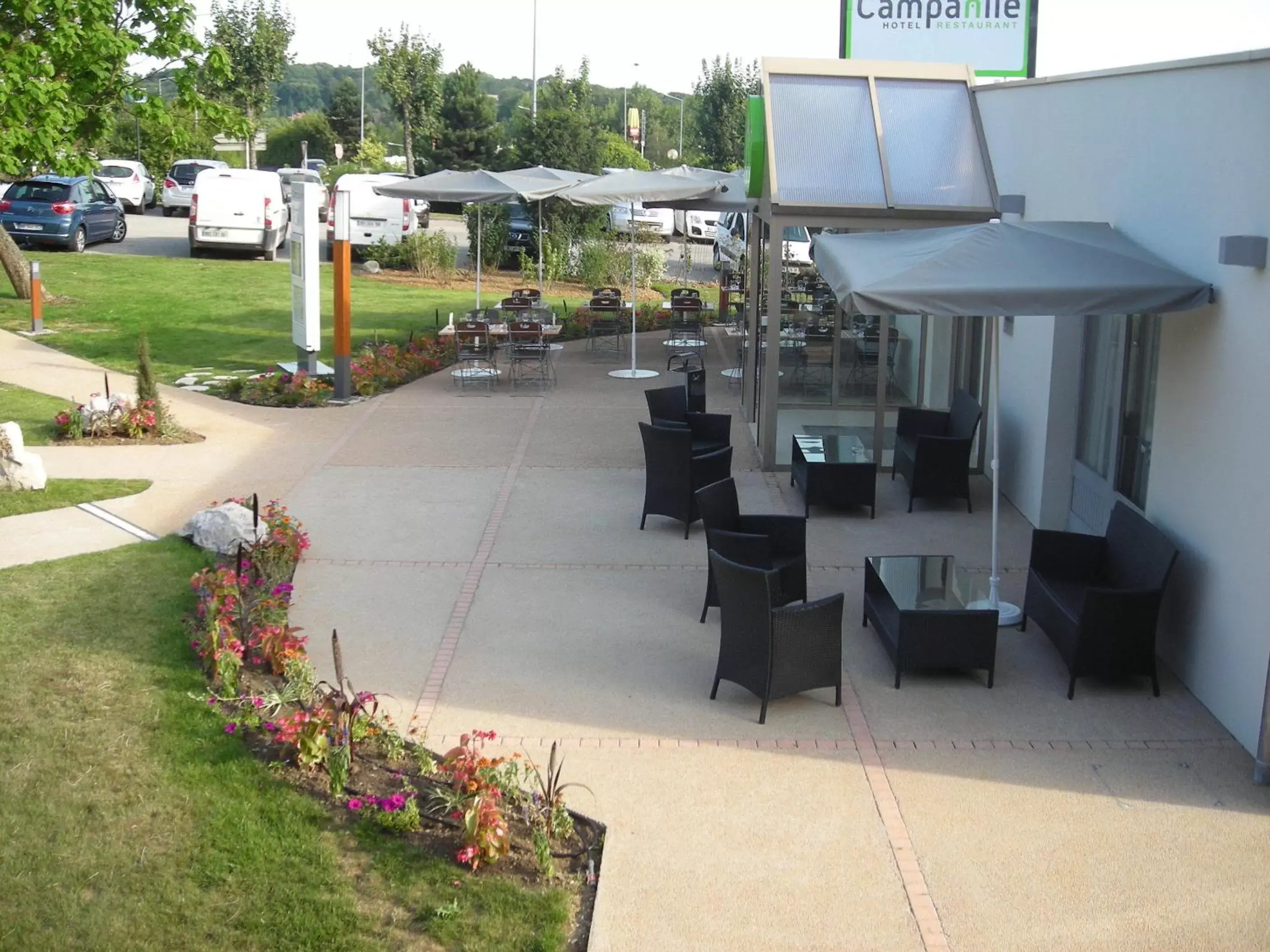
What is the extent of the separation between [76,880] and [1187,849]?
4.81 m

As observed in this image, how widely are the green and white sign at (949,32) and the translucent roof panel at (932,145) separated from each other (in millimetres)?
3240

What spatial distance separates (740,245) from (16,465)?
18193mm

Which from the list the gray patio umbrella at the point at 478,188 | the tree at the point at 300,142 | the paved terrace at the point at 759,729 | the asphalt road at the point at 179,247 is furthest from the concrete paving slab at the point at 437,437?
the tree at the point at 300,142

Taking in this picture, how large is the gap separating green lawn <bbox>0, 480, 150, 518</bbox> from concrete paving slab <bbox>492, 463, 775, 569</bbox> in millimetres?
3262

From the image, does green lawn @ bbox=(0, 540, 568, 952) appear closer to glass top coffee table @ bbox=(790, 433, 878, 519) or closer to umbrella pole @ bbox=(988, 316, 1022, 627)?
umbrella pole @ bbox=(988, 316, 1022, 627)

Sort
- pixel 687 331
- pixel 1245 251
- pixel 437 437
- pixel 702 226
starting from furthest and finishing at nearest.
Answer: pixel 702 226 < pixel 687 331 < pixel 437 437 < pixel 1245 251

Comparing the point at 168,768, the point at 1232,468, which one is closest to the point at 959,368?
the point at 1232,468

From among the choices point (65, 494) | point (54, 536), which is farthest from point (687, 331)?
point (54, 536)

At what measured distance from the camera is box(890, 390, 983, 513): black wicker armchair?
11656 millimetres

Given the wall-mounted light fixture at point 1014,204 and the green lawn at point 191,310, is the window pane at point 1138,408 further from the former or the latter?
the green lawn at point 191,310

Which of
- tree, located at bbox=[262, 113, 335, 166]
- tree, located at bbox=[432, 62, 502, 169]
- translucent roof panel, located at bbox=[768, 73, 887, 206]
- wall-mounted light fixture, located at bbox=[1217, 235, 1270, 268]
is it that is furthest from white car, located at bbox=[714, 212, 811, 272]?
tree, located at bbox=[262, 113, 335, 166]

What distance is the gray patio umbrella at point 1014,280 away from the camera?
7934 millimetres

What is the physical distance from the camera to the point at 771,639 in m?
7.39

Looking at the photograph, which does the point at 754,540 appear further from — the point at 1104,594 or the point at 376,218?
the point at 376,218
